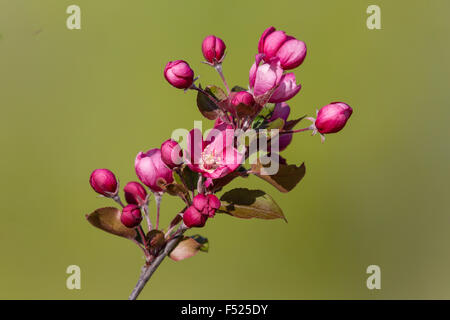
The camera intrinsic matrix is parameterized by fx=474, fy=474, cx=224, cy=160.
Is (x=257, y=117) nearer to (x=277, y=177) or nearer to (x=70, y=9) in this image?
(x=277, y=177)

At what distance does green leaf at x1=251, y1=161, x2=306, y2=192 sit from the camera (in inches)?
19.5

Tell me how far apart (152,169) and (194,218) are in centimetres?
8

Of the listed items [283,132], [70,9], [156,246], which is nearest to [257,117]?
[283,132]

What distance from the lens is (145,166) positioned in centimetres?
50

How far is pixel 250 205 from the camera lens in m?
0.50

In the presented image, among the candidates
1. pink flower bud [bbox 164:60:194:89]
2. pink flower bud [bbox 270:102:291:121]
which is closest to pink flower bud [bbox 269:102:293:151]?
pink flower bud [bbox 270:102:291:121]

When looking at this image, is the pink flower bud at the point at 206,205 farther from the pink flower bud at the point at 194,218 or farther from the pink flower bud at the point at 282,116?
the pink flower bud at the point at 282,116

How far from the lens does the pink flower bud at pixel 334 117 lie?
0.48 meters

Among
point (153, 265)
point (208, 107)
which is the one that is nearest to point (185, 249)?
point (153, 265)

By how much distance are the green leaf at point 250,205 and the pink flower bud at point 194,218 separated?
44 millimetres

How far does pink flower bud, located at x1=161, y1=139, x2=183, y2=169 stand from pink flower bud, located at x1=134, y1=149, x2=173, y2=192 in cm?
3

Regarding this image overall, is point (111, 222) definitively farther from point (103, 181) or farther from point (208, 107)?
point (208, 107)

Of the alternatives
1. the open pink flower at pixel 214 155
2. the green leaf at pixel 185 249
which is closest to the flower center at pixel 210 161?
the open pink flower at pixel 214 155

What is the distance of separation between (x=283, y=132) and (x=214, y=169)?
82 millimetres
